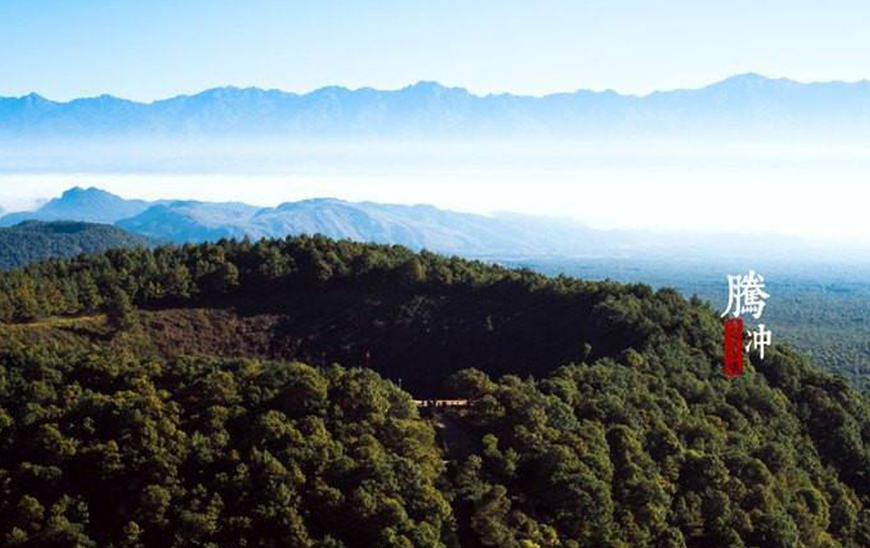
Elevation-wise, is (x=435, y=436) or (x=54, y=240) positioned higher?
(x=54, y=240)

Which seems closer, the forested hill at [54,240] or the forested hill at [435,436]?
the forested hill at [435,436]

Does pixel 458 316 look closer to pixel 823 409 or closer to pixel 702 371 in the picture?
pixel 702 371

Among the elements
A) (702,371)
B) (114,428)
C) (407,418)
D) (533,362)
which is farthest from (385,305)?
(114,428)

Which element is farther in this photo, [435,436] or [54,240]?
[54,240]
